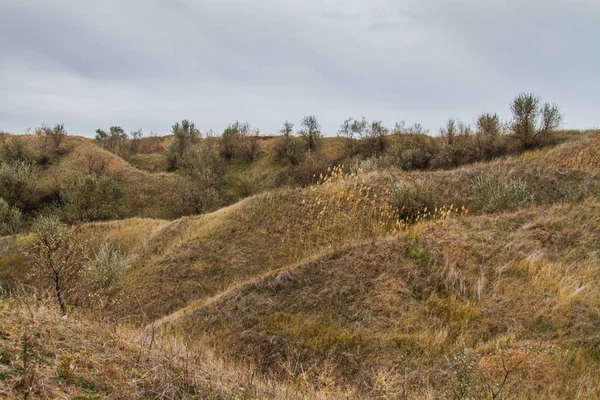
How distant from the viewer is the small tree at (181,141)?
38250 mm

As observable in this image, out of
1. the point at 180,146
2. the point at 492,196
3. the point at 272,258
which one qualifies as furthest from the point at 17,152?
the point at 492,196

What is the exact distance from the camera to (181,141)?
1572 inches

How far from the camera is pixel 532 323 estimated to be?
4.98 meters

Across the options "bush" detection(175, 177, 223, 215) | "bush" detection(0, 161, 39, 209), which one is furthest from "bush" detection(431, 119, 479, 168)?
"bush" detection(0, 161, 39, 209)

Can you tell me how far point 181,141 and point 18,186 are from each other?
1698cm

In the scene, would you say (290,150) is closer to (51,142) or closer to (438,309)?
(51,142)

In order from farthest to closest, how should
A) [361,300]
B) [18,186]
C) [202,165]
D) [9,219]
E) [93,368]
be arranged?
[202,165]
[18,186]
[9,219]
[361,300]
[93,368]

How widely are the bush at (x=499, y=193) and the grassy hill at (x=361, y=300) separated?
0.06m

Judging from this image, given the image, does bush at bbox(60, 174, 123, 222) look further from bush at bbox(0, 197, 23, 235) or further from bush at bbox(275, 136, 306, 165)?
bush at bbox(275, 136, 306, 165)

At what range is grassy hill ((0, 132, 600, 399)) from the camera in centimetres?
353

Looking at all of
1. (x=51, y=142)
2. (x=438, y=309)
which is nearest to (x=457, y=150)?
(x=438, y=309)

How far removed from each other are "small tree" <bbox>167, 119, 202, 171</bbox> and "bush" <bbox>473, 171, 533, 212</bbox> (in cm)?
3178

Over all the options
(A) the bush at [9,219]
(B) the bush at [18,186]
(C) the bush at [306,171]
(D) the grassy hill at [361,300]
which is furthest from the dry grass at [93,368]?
(B) the bush at [18,186]

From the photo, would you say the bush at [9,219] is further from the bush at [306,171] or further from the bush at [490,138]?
the bush at [490,138]
